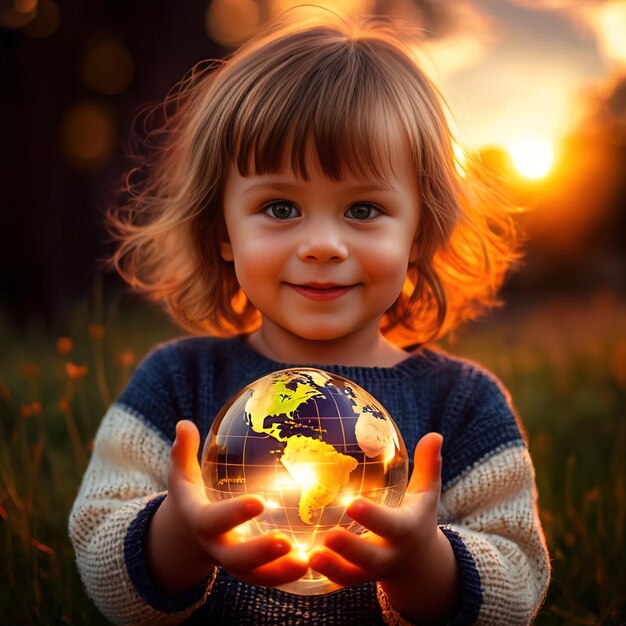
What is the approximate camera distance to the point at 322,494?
1.63 metres

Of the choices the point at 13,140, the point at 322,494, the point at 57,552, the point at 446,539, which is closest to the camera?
the point at 322,494

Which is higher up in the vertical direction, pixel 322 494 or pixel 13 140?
pixel 13 140

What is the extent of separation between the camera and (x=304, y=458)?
64.6 inches

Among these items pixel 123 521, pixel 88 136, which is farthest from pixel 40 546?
pixel 88 136

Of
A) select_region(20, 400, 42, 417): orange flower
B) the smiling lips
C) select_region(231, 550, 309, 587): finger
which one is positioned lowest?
select_region(20, 400, 42, 417): orange flower

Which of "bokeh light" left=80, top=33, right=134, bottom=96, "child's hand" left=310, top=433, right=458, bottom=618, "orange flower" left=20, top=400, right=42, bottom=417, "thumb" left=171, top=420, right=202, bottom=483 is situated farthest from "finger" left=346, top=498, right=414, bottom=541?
"bokeh light" left=80, top=33, right=134, bottom=96

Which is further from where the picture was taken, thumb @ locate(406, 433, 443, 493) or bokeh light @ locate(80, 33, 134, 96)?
bokeh light @ locate(80, 33, 134, 96)

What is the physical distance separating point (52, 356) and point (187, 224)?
2811 millimetres

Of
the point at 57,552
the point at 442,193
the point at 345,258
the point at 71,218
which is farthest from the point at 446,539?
the point at 71,218

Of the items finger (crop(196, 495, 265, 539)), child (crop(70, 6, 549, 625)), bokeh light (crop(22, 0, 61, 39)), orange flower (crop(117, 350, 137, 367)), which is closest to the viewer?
finger (crop(196, 495, 265, 539))

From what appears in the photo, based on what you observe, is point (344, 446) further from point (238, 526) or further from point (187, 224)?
point (187, 224)

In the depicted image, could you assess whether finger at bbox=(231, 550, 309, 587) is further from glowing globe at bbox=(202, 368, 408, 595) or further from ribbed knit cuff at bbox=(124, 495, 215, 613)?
ribbed knit cuff at bbox=(124, 495, 215, 613)

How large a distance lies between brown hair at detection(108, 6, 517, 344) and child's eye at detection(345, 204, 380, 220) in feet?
0.31

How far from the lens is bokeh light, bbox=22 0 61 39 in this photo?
668 centimetres
